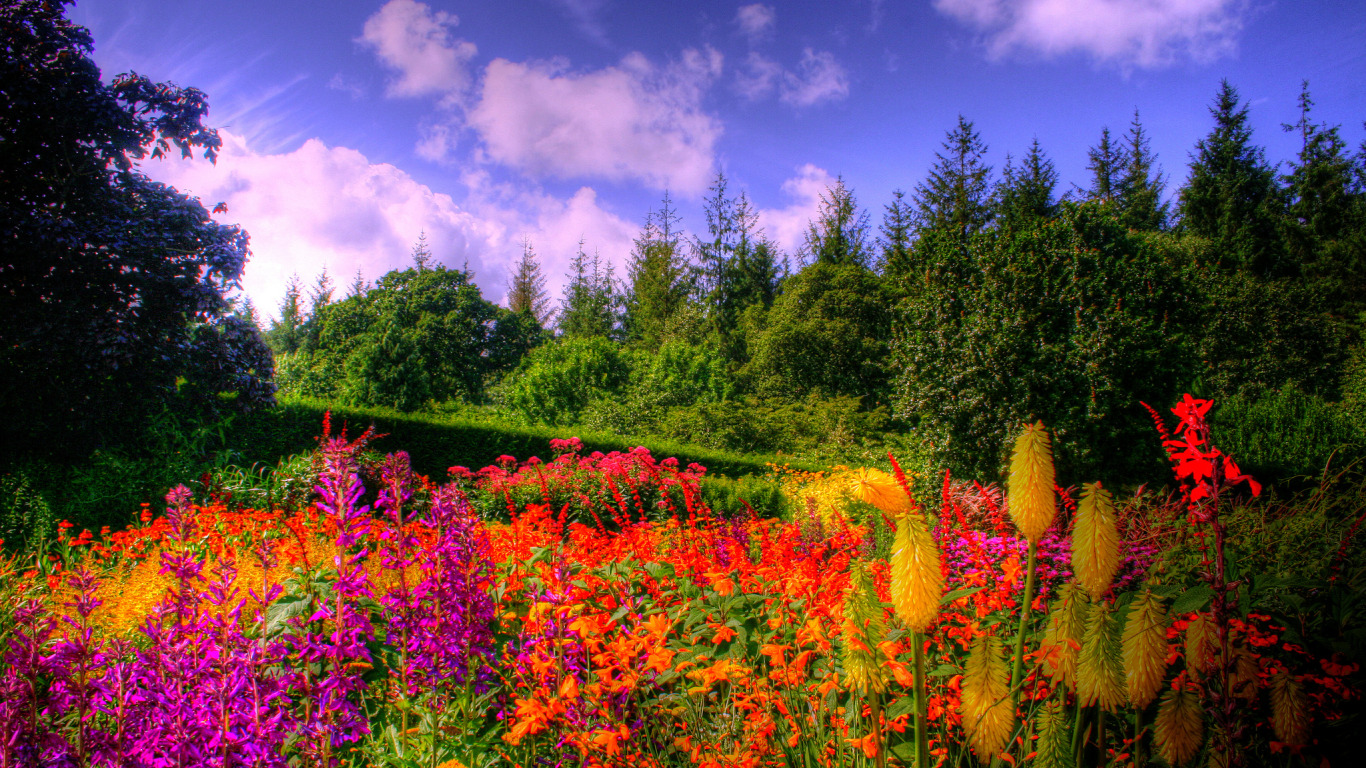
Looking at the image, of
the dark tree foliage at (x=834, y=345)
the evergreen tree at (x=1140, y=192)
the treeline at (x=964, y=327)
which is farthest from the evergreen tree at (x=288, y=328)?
the evergreen tree at (x=1140, y=192)

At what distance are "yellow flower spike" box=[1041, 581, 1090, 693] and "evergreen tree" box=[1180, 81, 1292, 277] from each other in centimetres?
2741

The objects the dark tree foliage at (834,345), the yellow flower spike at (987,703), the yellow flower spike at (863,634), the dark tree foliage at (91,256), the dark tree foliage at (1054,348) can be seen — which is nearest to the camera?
the yellow flower spike at (987,703)

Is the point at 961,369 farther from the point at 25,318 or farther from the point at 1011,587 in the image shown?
the point at 25,318

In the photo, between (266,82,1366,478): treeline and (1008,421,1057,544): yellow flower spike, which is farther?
(266,82,1366,478): treeline

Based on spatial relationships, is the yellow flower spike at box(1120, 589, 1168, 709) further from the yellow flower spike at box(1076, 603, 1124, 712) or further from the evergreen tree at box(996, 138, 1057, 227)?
the evergreen tree at box(996, 138, 1057, 227)

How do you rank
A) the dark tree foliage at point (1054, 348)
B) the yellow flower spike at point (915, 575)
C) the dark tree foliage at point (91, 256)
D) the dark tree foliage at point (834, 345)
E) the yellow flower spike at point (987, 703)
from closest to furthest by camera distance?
1. the yellow flower spike at point (915, 575)
2. the yellow flower spike at point (987, 703)
3. the dark tree foliage at point (91, 256)
4. the dark tree foliage at point (1054, 348)
5. the dark tree foliage at point (834, 345)

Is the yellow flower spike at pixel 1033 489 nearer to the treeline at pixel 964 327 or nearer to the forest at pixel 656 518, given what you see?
the forest at pixel 656 518

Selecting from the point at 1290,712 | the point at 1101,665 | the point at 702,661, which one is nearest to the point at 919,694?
the point at 1101,665

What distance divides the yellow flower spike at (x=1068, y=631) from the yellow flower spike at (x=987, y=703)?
0.12m

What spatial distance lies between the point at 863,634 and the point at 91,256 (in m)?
8.29

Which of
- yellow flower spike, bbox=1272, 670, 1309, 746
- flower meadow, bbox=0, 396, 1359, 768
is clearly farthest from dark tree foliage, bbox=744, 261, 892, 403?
yellow flower spike, bbox=1272, 670, 1309, 746

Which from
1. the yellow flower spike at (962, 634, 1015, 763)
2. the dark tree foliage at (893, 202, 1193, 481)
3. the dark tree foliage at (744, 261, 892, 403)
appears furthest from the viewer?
the dark tree foliage at (744, 261, 892, 403)

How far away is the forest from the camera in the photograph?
114 centimetres

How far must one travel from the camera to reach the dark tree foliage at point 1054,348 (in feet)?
25.8
